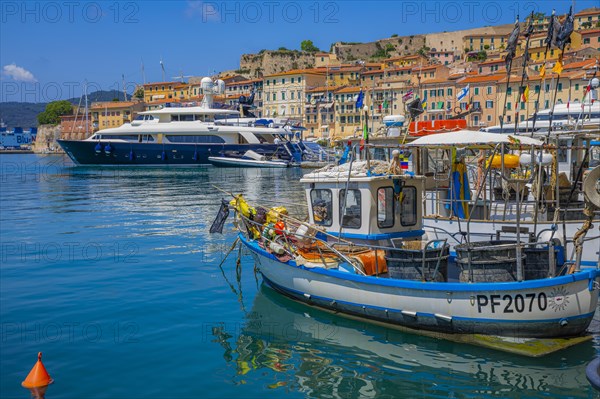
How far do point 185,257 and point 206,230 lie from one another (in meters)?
5.25

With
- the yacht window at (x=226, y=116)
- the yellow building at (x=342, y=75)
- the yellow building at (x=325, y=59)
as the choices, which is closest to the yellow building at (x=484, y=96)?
the yacht window at (x=226, y=116)

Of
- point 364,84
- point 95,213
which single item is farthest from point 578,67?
point 95,213

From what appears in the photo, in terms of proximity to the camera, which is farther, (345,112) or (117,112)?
(117,112)

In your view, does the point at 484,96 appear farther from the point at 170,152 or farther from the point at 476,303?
the point at 476,303

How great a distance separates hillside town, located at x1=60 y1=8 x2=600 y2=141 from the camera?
7662 centimetres

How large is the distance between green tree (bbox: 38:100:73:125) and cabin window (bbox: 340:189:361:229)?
174230mm

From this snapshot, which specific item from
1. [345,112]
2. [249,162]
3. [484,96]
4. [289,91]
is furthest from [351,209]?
[289,91]

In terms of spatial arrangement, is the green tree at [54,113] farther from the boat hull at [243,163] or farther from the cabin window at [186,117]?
the boat hull at [243,163]

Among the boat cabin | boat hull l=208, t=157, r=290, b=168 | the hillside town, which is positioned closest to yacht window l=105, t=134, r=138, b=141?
boat hull l=208, t=157, r=290, b=168

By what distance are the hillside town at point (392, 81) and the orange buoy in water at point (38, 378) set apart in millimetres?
57998

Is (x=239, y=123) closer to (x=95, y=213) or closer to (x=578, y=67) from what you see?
(x=578, y=67)

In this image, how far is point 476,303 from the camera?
11211mm

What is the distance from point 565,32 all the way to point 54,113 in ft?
582

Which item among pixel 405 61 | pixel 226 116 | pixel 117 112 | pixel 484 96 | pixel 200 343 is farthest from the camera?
pixel 117 112
